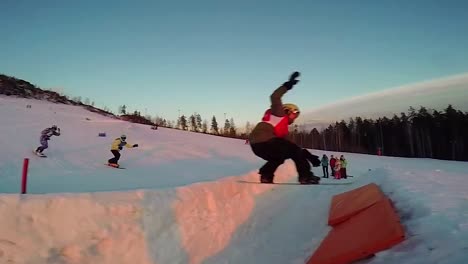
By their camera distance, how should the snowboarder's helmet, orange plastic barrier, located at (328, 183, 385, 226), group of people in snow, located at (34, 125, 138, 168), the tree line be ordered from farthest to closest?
the tree line → group of people in snow, located at (34, 125, 138, 168) → the snowboarder's helmet → orange plastic barrier, located at (328, 183, 385, 226)

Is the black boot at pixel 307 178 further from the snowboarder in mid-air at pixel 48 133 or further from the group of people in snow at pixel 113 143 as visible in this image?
the snowboarder in mid-air at pixel 48 133

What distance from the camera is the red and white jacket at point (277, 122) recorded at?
6.85 meters

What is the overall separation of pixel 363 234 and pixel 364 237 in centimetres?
9

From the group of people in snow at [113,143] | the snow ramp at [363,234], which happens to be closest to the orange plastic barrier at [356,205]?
the snow ramp at [363,234]

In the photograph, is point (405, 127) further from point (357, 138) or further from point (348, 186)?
point (348, 186)

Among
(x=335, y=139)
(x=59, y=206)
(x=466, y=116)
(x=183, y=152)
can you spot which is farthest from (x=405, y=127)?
(x=59, y=206)

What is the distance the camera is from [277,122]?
22.5 feet

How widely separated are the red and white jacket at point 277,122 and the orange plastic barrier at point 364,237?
2536mm

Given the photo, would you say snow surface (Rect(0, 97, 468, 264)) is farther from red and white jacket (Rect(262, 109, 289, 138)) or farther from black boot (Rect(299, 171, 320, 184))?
red and white jacket (Rect(262, 109, 289, 138))

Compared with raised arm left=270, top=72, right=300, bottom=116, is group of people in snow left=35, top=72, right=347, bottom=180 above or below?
below

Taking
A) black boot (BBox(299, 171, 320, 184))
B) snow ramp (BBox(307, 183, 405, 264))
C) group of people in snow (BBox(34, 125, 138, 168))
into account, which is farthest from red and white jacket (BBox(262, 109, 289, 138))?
group of people in snow (BBox(34, 125, 138, 168))

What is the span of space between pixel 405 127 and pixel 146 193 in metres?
78.8

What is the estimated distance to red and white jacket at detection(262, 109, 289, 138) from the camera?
6852mm

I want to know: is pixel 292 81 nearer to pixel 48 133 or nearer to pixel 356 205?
pixel 356 205
